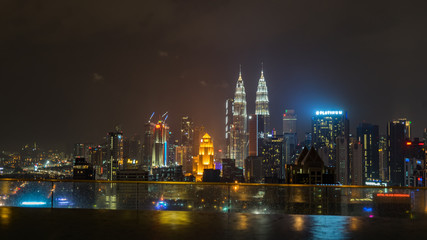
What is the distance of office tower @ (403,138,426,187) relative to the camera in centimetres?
10550

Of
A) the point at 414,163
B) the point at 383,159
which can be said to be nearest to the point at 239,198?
the point at 414,163

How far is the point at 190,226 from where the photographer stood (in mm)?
7348

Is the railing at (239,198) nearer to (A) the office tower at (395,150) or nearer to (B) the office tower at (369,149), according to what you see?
(A) the office tower at (395,150)

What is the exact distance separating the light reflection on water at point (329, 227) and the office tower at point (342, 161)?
135 m

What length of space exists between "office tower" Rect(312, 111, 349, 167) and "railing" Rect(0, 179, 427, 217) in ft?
554

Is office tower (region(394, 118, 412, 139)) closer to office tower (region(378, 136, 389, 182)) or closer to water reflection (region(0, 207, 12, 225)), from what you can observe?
office tower (region(378, 136, 389, 182))

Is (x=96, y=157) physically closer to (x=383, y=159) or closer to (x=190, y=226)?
(x=383, y=159)

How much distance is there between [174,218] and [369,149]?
159 meters

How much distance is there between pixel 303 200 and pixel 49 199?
6.13 meters

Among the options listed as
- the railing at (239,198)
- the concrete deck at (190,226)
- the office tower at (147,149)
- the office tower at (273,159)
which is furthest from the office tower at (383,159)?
the concrete deck at (190,226)

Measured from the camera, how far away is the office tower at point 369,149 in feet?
475

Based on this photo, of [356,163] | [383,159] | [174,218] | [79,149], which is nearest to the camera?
[174,218]

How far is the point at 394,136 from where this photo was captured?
147000mm

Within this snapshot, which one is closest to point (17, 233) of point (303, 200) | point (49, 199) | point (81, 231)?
point (81, 231)
